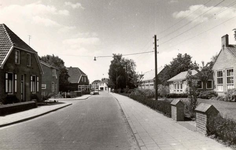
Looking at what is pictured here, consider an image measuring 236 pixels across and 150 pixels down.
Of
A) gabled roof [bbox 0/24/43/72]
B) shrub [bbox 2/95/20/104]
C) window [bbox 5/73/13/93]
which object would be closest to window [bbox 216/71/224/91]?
shrub [bbox 2/95/20/104]

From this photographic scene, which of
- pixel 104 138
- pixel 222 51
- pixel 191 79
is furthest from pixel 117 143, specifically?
pixel 222 51

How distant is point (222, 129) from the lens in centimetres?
650

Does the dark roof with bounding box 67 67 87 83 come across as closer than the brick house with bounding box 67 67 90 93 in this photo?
No

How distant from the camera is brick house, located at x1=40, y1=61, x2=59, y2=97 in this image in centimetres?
3997

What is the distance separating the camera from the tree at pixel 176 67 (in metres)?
62.4

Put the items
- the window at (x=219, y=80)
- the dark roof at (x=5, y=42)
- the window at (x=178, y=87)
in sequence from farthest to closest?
the window at (x=178, y=87) → the window at (x=219, y=80) → the dark roof at (x=5, y=42)

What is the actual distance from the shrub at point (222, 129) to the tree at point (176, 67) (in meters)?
54.1

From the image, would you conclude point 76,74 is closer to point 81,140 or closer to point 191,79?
point 191,79

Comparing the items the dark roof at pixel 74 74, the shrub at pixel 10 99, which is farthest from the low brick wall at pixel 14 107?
the dark roof at pixel 74 74

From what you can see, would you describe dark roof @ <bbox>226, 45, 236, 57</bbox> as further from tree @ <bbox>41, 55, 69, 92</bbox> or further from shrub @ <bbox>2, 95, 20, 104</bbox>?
tree @ <bbox>41, 55, 69, 92</bbox>

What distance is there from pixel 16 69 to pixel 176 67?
55.7m

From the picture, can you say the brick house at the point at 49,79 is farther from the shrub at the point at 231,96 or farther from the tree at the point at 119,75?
the shrub at the point at 231,96

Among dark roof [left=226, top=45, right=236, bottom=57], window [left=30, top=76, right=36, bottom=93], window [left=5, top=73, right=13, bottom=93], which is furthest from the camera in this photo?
dark roof [left=226, top=45, right=236, bottom=57]

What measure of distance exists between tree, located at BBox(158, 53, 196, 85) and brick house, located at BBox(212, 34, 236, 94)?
31448 millimetres
